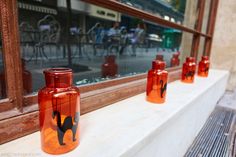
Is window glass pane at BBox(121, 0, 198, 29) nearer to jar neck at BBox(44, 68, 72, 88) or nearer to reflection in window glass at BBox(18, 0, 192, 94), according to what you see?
reflection in window glass at BBox(18, 0, 192, 94)

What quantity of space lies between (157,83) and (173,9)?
867 mm

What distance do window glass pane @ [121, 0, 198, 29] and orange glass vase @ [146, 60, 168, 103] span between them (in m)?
0.32

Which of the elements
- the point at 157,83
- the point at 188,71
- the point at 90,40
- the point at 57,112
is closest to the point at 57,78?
the point at 57,112

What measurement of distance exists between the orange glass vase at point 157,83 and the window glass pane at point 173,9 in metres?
0.32

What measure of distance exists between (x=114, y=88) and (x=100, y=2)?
281 millimetres

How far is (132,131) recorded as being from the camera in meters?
0.43

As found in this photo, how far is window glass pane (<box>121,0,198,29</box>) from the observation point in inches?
37.0

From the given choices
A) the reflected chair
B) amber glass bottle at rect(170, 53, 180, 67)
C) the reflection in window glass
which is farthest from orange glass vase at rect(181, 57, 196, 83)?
the reflected chair

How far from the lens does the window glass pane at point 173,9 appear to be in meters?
0.94

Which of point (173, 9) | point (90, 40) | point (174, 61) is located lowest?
point (174, 61)

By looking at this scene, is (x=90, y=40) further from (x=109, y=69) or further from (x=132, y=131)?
(x=132, y=131)

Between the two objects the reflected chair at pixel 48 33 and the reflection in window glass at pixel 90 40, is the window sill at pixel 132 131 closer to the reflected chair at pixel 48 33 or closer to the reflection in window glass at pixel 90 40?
the reflection in window glass at pixel 90 40

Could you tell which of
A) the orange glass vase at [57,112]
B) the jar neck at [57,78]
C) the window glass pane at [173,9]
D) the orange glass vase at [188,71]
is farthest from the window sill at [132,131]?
the window glass pane at [173,9]

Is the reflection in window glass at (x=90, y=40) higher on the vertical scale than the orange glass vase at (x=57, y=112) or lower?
higher
